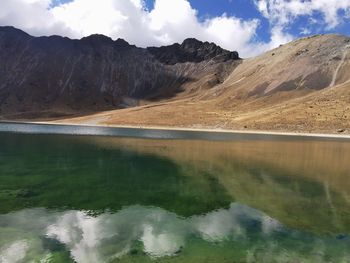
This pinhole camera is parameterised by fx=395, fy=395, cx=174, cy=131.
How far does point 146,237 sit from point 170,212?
6239mm

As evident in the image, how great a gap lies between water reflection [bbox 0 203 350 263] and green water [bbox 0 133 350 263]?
0.06 m

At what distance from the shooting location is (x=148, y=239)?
926 inches

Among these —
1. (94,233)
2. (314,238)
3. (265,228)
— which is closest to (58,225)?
(94,233)

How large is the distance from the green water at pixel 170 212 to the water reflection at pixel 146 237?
0.20 feet

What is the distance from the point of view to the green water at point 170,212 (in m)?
21.6

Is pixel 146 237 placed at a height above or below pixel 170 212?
above

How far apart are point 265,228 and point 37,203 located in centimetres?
1749

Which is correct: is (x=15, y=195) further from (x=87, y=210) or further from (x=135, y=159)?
(x=135, y=159)

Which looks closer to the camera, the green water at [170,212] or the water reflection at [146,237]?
the water reflection at [146,237]

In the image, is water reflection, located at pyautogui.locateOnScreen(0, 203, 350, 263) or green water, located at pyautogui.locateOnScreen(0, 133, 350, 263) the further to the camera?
green water, located at pyautogui.locateOnScreen(0, 133, 350, 263)

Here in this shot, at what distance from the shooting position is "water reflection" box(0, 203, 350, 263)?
21.0 metres

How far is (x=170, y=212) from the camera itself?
98.3 feet

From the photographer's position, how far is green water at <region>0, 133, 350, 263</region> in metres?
21.6

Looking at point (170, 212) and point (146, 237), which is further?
point (170, 212)
